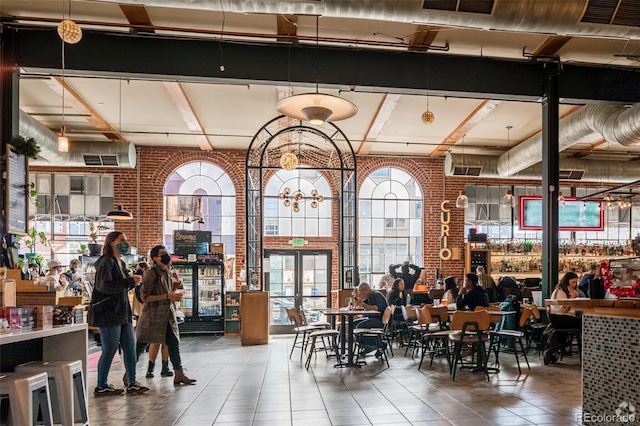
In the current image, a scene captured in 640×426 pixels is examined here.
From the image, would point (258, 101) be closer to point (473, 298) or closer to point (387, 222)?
point (473, 298)

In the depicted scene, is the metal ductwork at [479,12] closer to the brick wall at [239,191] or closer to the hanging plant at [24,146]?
the hanging plant at [24,146]

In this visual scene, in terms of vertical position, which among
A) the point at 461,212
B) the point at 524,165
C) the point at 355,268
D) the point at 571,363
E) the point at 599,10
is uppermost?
the point at 599,10

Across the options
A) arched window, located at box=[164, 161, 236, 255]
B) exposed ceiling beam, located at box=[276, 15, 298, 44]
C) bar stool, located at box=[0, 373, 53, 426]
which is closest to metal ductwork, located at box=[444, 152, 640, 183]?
arched window, located at box=[164, 161, 236, 255]

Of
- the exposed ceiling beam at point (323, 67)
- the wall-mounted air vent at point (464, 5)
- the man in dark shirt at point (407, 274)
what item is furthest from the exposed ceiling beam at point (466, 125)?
the wall-mounted air vent at point (464, 5)

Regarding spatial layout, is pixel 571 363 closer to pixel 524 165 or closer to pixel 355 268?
pixel 355 268

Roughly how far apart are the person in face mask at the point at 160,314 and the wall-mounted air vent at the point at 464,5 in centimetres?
374

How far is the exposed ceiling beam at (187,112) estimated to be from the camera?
7.84 m

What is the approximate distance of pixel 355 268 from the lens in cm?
947

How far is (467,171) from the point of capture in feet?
39.4

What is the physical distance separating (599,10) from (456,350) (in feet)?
12.8

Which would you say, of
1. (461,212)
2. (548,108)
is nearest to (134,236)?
(461,212)

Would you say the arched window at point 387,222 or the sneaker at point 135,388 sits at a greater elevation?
the arched window at point 387,222

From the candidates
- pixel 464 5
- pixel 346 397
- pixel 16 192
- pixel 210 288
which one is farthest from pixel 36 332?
pixel 210 288

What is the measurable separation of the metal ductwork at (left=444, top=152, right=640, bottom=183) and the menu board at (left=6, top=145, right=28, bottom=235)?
28.7ft
